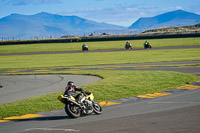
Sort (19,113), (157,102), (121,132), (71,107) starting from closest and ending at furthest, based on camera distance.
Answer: (121,132) → (71,107) → (19,113) → (157,102)

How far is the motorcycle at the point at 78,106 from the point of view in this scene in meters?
13.3

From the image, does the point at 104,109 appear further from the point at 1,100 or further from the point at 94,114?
the point at 1,100

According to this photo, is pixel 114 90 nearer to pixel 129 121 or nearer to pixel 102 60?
pixel 129 121

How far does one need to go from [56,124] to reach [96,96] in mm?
6165

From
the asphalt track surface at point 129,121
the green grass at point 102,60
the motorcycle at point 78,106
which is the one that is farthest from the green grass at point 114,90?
the green grass at point 102,60

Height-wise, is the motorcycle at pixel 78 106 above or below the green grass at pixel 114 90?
above

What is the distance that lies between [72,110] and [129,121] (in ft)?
7.09

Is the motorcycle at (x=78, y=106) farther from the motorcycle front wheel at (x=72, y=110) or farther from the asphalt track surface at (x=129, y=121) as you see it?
the asphalt track surface at (x=129, y=121)

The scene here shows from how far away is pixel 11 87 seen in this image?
2512 centimetres

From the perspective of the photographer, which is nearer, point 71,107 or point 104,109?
point 71,107

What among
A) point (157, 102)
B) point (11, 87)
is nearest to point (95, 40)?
point (11, 87)

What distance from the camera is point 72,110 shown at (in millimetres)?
13453

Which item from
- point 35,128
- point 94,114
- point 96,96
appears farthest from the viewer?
point 96,96

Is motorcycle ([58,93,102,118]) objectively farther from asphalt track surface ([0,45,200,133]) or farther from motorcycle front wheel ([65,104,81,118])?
asphalt track surface ([0,45,200,133])
